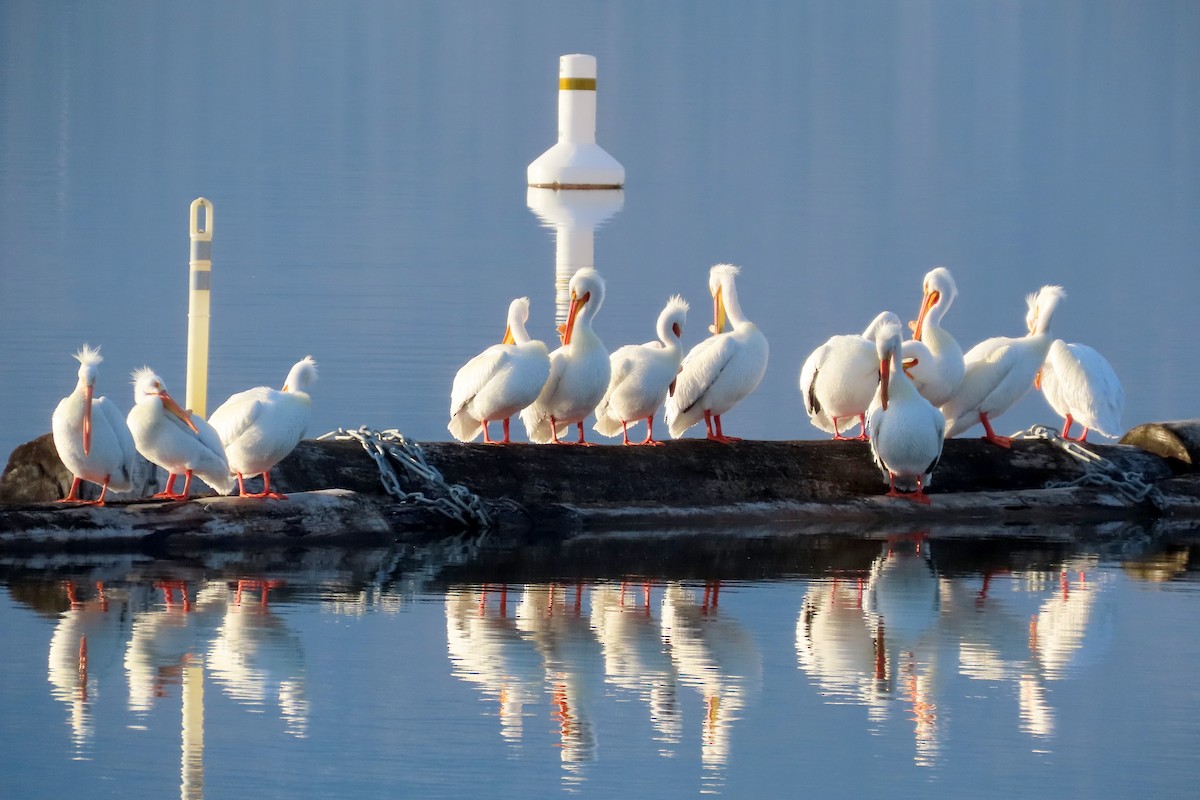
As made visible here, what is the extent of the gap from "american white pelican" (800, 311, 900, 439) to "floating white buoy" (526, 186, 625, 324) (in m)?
5.59

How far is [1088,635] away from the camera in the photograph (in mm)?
10156

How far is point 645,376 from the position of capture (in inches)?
504

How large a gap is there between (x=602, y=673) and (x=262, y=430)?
257 centimetres

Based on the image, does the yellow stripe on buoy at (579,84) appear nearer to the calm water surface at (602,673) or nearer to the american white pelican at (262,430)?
the calm water surface at (602,673)

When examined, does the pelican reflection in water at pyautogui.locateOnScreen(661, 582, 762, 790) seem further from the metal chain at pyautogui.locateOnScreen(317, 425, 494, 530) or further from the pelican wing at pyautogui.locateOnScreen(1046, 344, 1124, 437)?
the pelican wing at pyautogui.locateOnScreen(1046, 344, 1124, 437)

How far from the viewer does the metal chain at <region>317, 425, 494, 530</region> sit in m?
11.7

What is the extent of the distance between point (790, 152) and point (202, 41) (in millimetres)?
29412

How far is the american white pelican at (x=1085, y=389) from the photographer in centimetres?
1386

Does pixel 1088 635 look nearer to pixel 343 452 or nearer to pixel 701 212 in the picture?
pixel 343 452

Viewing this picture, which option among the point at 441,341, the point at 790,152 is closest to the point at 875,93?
the point at 790,152

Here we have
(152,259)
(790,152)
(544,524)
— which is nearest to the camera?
(544,524)

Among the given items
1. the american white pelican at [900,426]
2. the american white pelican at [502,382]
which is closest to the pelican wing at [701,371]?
the american white pelican at [900,426]

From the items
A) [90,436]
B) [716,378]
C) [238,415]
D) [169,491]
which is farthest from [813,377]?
[90,436]

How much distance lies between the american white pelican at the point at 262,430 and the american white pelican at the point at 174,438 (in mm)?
74
